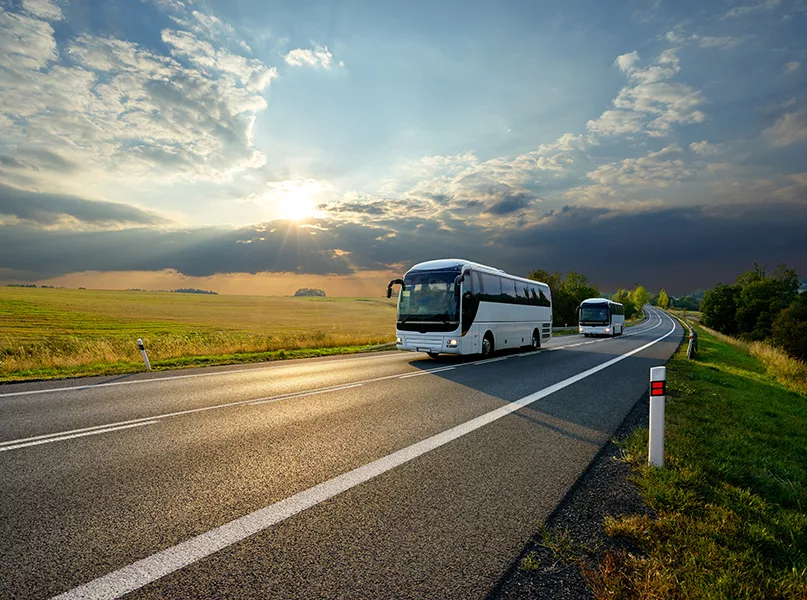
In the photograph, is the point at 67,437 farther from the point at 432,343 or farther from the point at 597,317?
the point at 597,317

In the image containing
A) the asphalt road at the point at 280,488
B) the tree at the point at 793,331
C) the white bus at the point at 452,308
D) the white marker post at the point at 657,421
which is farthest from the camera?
the tree at the point at 793,331

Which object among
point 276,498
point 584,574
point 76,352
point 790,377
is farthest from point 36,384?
point 790,377

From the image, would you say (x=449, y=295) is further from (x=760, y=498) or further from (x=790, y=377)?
(x=790, y=377)

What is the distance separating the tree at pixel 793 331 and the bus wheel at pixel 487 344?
49.4 m

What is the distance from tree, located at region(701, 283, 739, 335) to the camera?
85125 mm

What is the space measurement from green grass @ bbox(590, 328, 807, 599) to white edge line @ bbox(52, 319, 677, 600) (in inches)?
85.1

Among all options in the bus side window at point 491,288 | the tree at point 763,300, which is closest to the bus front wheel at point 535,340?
the bus side window at point 491,288

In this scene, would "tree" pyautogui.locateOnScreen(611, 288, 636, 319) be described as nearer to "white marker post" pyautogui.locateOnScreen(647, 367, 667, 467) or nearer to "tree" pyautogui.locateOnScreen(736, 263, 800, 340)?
"tree" pyautogui.locateOnScreen(736, 263, 800, 340)

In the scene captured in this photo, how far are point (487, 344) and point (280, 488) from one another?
1242 centimetres

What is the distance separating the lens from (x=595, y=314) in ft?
113

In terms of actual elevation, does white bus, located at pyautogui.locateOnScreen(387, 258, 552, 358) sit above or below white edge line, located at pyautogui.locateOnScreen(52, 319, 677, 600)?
above

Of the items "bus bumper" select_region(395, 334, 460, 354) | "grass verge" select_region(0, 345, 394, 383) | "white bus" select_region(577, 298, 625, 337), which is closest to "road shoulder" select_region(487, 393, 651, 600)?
"bus bumper" select_region(395, 334, 460, 354)

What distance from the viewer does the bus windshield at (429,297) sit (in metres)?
13.9

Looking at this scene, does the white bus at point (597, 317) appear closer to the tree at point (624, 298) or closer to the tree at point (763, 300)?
the tree at point (763, 300)
